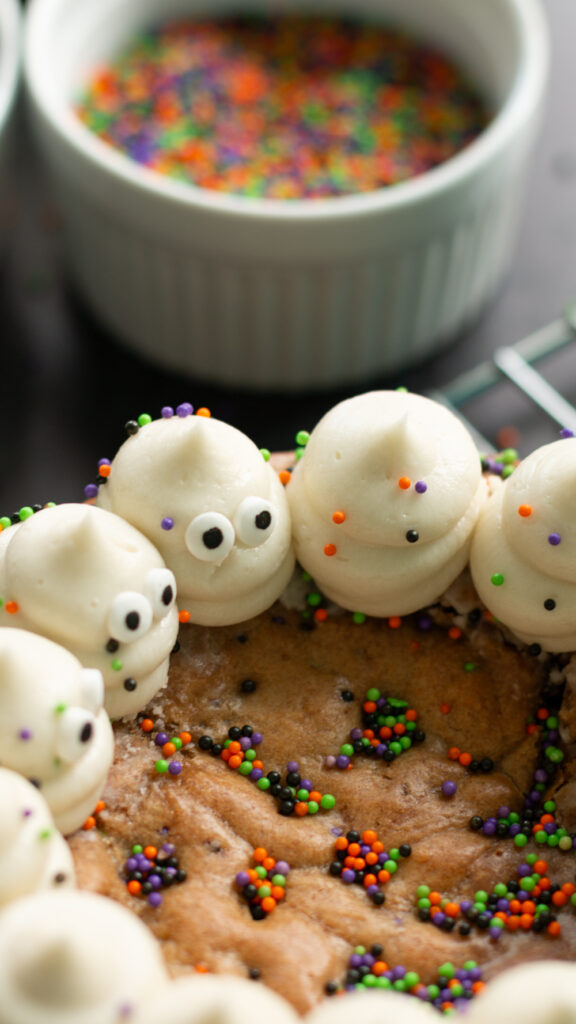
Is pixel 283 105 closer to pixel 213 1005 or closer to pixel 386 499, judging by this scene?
pixel 386 499

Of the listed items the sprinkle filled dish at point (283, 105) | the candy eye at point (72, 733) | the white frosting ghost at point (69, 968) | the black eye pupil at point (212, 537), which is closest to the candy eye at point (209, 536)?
the black eye pupil at point (212, 537)

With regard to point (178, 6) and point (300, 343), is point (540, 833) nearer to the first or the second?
point (300, 343)

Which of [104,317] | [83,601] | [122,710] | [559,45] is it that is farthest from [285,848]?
[559,45]

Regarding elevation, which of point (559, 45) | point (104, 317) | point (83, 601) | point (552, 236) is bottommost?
point (104, 317)

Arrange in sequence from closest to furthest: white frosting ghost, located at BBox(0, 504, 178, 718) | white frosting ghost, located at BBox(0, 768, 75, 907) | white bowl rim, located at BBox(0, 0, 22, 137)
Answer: white frosting ghost, located at BBox(0, 768, 75, 907) < white frosting ghost, located at BBox(0, 504, 178, 718) < white bowl rim, located at BBox(0, 0, 22, 137)

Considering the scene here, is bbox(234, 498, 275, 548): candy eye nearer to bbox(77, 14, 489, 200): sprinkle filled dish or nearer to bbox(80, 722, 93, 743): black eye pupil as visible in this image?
bbox(80, 722, 93, 743): black eye pupil

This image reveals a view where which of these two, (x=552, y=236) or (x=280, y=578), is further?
(x=552, y=236)

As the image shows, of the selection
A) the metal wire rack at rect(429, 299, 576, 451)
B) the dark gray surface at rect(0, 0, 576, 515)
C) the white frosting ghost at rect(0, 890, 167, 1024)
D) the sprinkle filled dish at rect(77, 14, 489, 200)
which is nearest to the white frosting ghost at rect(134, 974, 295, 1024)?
the white frosting ghost at rect(0, 890, 167, 1024)
